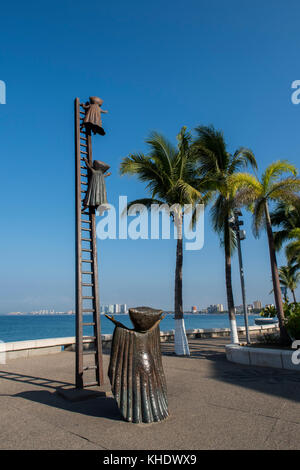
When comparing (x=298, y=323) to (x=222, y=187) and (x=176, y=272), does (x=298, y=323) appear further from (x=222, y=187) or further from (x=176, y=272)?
(x=222, y=187)

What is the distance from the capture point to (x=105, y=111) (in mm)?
7840

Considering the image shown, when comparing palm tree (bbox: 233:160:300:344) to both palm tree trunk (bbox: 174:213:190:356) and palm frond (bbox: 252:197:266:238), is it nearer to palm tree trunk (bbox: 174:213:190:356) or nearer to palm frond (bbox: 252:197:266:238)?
palm frond (bbox: 252:197:266:238)

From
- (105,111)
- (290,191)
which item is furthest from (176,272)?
(105,111)

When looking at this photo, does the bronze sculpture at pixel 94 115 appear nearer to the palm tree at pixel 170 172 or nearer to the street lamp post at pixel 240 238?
the palm tree at pixel 170 172

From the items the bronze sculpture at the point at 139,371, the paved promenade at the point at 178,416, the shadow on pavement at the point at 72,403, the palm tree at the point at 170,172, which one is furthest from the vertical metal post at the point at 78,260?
the palm tree at the point at 170,172

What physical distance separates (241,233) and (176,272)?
3.11 meters

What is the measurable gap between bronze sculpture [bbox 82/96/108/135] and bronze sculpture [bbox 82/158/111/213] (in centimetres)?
94

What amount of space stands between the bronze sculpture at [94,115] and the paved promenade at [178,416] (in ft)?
20.0

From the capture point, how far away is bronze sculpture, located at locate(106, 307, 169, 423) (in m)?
4.45

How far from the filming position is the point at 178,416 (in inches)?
184

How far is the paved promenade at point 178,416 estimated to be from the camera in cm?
368

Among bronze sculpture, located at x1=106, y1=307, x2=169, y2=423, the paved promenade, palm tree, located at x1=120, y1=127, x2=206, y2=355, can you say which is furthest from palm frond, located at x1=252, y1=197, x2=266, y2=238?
bronze sculpture, located at x1=106, y1=307, x2=169, y2=423

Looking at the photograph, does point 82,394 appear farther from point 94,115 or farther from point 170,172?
point 170,172

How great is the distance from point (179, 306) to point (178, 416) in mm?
7585
